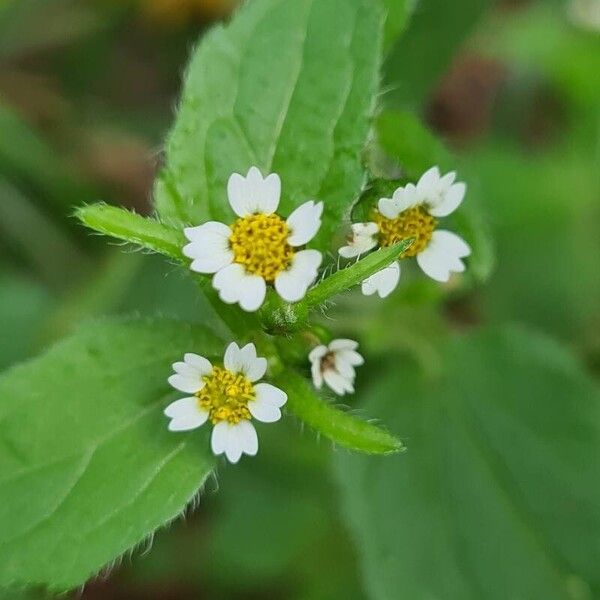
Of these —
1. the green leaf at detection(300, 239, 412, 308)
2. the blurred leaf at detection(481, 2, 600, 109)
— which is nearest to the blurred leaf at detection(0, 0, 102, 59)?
the blurred leaf at detection(481, 2, 600, 109)

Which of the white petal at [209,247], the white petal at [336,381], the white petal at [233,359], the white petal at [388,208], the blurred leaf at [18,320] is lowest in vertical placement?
the white petal at [336,381]

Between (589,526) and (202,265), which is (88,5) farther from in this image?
(589,526)

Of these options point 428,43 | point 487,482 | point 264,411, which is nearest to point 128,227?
point 264,411

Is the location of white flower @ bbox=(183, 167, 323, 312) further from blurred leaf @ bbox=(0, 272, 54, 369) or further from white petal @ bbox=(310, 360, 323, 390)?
blurred leaf @ bbox=(0, 272, 54, 369)

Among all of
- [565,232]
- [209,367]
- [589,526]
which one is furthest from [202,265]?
[565,232]

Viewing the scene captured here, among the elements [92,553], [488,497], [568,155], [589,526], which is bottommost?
[589,526]

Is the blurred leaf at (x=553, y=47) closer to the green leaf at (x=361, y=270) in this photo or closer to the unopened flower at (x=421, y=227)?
the unopened flower at (x=421, y=227)

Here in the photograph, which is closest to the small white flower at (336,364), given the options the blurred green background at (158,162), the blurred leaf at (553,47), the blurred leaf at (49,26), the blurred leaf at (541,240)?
the blurred green background at (158,162)
